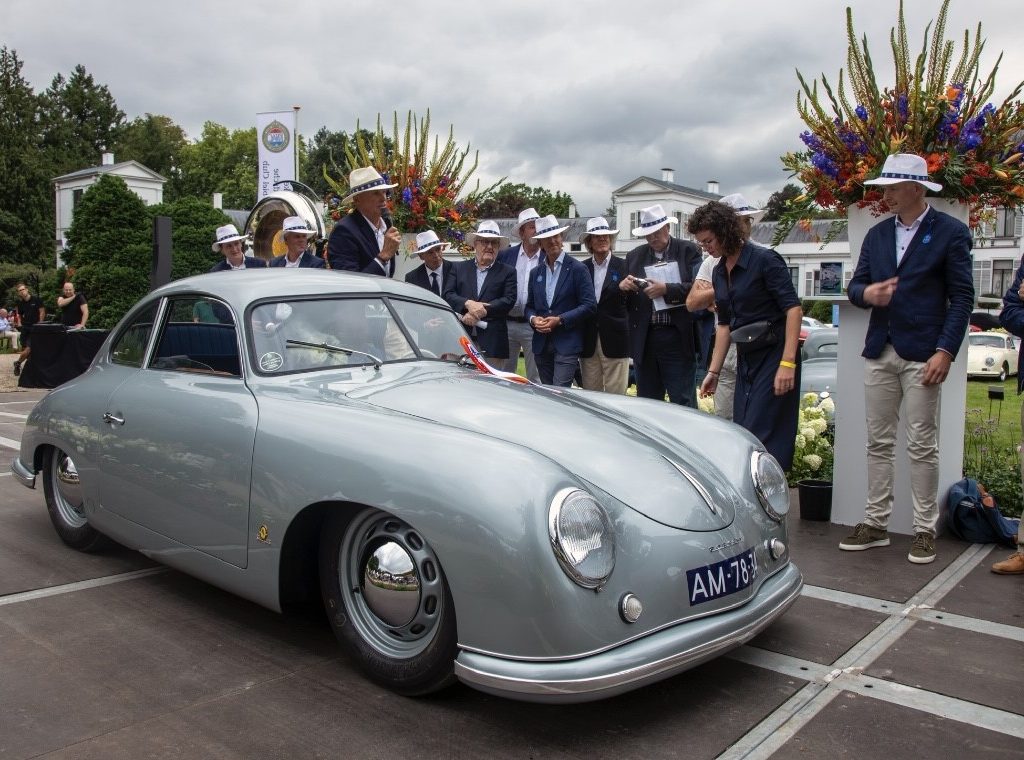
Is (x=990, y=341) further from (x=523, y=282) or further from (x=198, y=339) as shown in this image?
(x=198, y=339)

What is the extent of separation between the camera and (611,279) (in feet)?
24.0

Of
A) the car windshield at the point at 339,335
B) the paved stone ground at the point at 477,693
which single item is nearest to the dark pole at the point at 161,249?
the paved stone ground at the point at 477,693

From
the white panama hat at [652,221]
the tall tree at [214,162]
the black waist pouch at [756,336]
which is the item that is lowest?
the black waist pouch at [756,336]

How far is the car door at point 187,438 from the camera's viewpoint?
351 cm

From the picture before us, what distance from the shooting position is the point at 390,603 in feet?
10.1

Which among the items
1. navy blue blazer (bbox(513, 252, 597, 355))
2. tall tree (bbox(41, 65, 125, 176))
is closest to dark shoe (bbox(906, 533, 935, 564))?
navy blue blazer (bbox(513, 252, 597, 355))

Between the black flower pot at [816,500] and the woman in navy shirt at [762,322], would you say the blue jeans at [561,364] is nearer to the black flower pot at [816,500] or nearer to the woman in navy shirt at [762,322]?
the woman in navy shirt at [762,322]

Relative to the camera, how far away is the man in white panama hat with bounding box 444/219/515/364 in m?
7.40

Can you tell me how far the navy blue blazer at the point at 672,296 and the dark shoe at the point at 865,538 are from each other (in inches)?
82.5

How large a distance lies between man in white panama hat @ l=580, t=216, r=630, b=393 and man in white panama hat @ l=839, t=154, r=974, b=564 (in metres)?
2.54

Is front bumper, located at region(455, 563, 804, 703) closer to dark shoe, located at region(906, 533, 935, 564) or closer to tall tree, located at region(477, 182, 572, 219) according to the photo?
dark shoe, located at region(906, 533, 935, 564)

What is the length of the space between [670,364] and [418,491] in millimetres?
4153

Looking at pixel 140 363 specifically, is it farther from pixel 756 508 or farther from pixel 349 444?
pixel 756 508

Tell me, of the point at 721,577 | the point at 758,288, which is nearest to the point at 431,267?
the point at 758,288
